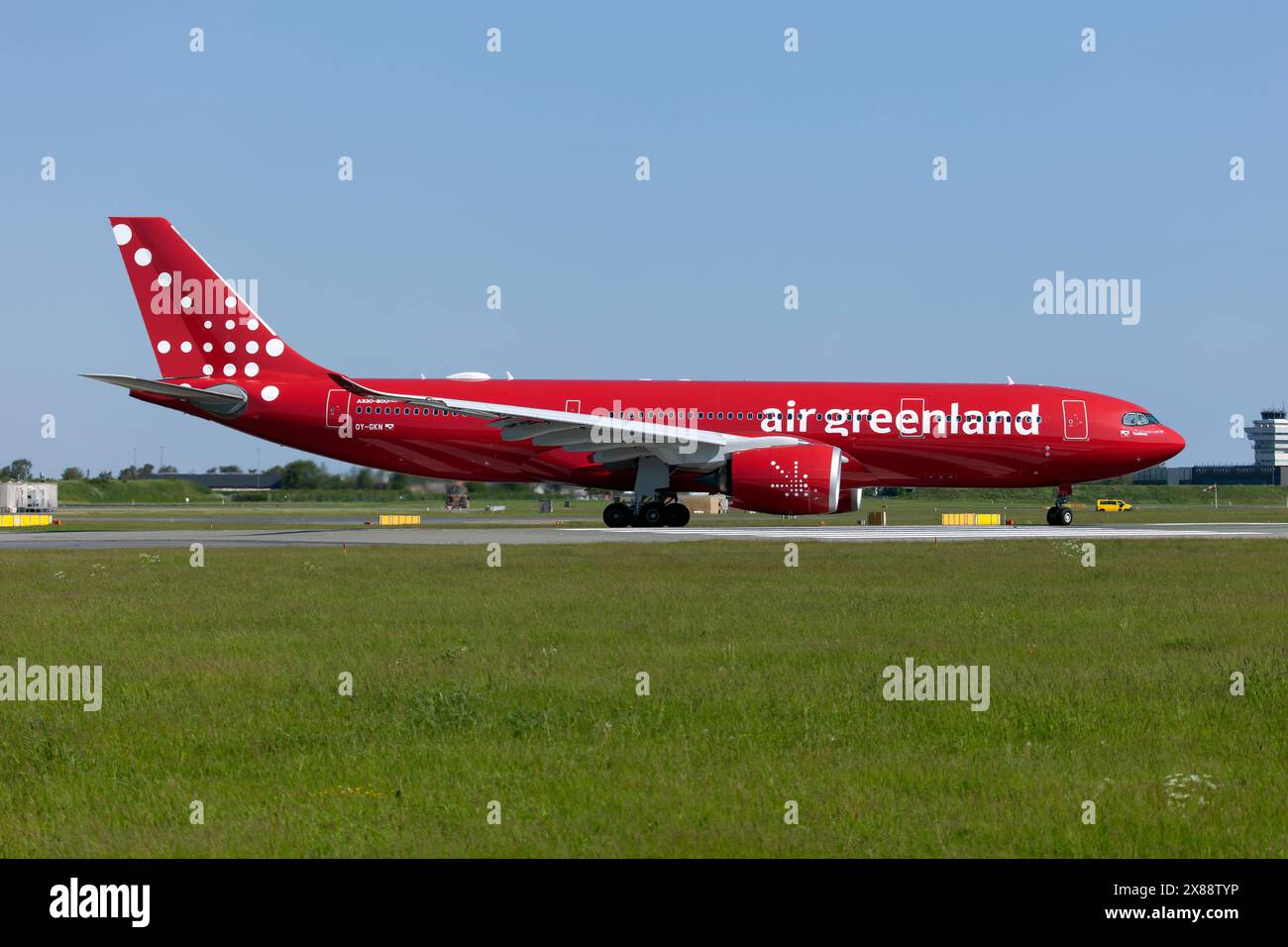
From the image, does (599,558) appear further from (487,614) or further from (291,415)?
(291,415)

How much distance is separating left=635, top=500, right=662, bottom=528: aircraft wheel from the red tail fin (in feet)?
35.1

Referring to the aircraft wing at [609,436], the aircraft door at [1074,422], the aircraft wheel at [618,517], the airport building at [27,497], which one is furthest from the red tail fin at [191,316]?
the airport building at [27,497]

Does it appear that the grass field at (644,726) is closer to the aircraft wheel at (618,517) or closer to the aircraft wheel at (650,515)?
the aircraft wheel at (650,515)

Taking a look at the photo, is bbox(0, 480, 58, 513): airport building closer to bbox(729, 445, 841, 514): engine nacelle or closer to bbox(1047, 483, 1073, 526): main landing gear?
bbox(729, 445, 841, 514): engine nacelle

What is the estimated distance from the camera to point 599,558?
25.8 m

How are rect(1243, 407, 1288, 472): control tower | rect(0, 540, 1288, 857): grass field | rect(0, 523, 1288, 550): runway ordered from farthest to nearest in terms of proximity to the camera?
rect(1243, 407, 1288, 472): control tower
rect(0, 523, 1288, 550): runway
rect(0, 540, 1288, 857): grass field

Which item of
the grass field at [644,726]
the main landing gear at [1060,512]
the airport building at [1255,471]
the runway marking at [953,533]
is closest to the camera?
the grass field at [644,726]

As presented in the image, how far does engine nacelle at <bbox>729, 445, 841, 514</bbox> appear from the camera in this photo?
33969mm

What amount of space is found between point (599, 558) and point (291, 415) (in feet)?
A: 49.7

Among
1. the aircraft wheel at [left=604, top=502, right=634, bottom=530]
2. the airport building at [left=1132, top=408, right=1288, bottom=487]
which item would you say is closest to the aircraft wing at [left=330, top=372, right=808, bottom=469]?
the aircraft wheel at [left=604, top=502, right=634, bottom=530]

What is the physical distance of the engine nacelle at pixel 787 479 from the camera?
3397cm

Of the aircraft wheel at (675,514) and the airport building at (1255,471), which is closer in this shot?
the aircraft wheel at (675,514)
